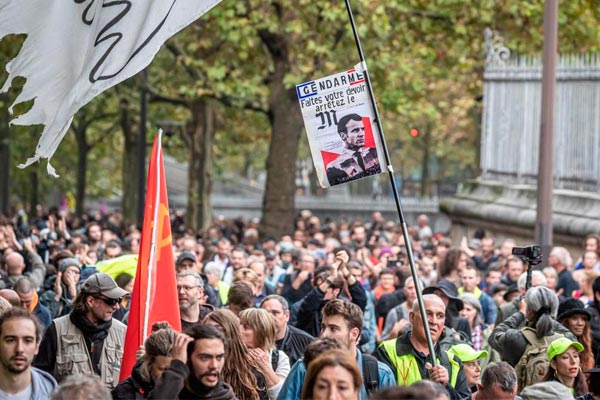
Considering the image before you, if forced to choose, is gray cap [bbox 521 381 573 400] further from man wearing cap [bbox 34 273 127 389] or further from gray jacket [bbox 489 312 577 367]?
man wearing cap [bbox 34 273 127 389]

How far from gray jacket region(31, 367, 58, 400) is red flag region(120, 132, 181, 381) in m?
1.58

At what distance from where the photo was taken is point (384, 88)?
27.5m

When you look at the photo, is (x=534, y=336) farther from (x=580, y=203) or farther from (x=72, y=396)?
(x=580, y=203)

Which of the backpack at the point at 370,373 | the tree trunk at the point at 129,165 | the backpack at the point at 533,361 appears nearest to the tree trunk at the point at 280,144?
the tree trunk at the point at 129,165

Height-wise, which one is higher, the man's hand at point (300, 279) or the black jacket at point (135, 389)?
the man's hand at point (300, 279)

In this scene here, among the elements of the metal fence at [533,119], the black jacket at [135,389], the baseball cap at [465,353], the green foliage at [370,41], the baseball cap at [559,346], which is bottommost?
the black jacket at [135,389]

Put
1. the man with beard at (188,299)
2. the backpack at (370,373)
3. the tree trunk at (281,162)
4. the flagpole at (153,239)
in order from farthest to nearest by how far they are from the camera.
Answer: the tree trunk at (281,162) → the man with beard at (188,299) → the flagpole at (153,239) → the backpack at (370,373)

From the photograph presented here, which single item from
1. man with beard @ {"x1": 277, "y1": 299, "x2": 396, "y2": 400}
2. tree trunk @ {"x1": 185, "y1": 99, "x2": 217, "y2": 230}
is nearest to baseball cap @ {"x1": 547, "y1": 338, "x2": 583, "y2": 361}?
man with beard @ {"x1": 277, "y1": 299, "x2": 396, "y2": 400}

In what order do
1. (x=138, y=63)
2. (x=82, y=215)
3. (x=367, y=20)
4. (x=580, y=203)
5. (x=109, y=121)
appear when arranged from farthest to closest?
(x=109, y=121) → (x=82, y=215) → (x=367, y=20) → (x=580, y=203) → (x=138, y=63)

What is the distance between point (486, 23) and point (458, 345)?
57.7 ft

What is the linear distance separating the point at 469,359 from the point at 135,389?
8.02 ft

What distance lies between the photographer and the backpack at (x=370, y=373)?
28.6 ft

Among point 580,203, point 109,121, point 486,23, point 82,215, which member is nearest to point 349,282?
point 580,203

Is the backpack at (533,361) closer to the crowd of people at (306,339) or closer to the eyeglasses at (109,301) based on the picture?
the crowd of people at (306,339)
